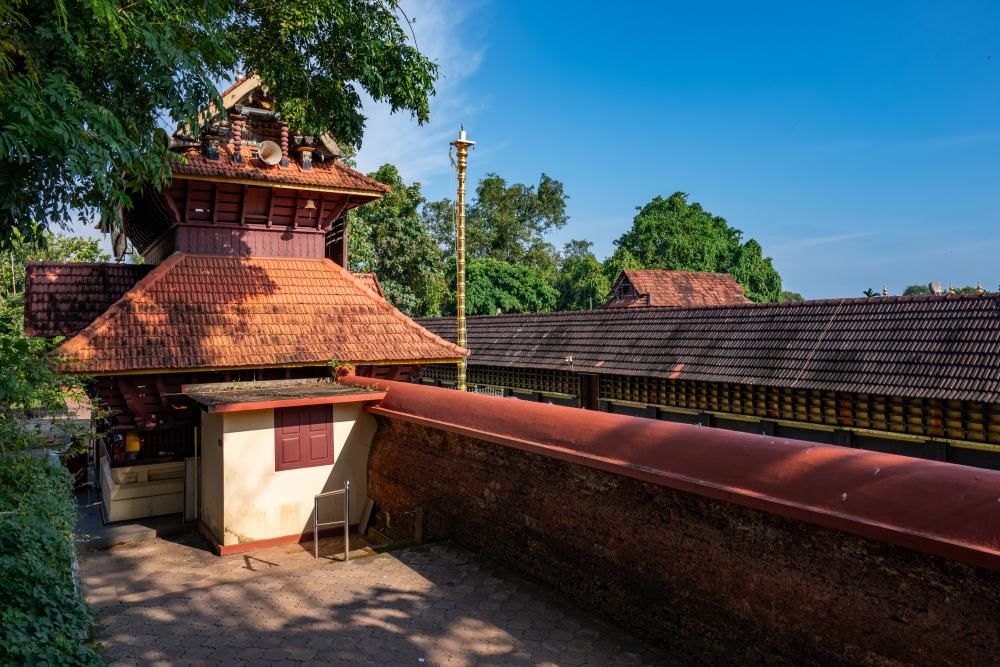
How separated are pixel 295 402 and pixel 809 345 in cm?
1017

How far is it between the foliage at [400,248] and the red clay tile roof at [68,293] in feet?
45.4

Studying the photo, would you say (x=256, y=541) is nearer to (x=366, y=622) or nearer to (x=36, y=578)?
(x=366, y=622)

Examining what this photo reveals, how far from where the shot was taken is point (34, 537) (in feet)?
17.8

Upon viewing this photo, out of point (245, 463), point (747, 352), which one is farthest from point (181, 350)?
point (747, 352)

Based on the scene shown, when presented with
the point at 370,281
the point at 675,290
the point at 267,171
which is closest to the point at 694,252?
the point at 675,290

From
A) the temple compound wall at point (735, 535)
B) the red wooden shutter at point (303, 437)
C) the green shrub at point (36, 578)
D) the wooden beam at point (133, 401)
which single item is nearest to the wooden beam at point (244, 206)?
the wooden beam at point (133, 401)

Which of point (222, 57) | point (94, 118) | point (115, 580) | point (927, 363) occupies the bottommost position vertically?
point (115, 580)

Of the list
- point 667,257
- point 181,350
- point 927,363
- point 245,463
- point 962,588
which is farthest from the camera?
point 667,257

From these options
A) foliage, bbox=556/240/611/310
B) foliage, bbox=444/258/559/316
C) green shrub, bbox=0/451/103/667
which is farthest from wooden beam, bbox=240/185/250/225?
foliage, bbox=556/240/611/310

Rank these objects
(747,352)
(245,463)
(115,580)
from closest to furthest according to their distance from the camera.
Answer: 1. (115,580)
2. (245,463)
3. (747,352)

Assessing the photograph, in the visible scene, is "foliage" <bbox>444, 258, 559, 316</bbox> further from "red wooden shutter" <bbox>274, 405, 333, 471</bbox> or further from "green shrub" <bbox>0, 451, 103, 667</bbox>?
"green shrub" <bbox>0, 451, 103, 667</bbox>

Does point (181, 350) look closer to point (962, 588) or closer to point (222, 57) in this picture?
point (222, 57)

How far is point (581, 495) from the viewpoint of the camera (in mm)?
6078

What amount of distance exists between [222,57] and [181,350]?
14.2ft
